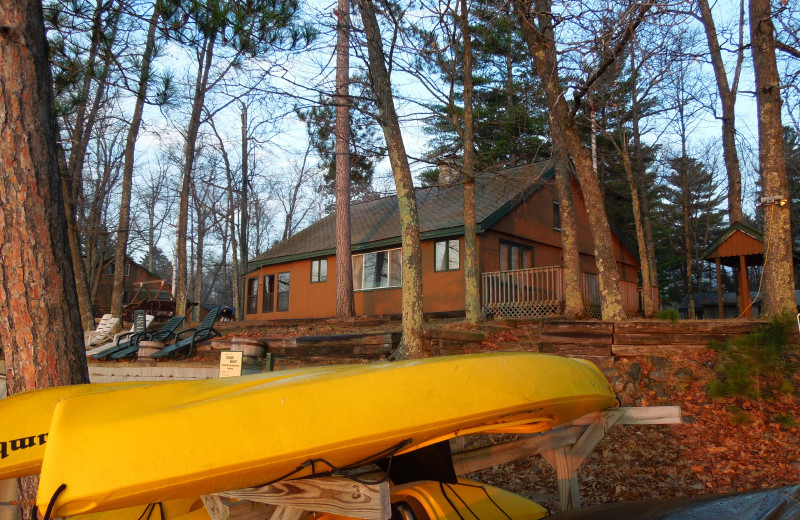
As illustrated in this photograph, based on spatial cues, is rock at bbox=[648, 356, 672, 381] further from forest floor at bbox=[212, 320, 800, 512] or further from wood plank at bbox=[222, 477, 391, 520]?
wood plank at bbox=[222, 477, 391, 520]

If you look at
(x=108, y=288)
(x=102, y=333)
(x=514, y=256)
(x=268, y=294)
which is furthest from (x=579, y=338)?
(x=108, y=288)

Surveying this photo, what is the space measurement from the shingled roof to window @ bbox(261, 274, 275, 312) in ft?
2.46

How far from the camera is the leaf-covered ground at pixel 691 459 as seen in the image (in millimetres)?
5977

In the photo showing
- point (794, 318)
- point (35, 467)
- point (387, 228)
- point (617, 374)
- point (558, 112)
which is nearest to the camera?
point (35, 467)

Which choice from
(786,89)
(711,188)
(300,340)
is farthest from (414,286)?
(711,188)

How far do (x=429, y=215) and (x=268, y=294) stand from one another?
912 centimetres

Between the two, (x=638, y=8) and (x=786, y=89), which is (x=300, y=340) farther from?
(x=786, y=89)

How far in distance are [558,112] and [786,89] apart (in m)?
4.36

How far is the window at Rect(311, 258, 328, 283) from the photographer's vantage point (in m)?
22.6

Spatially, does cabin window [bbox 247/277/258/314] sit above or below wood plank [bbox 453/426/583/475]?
above

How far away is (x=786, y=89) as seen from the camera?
11.2 meters

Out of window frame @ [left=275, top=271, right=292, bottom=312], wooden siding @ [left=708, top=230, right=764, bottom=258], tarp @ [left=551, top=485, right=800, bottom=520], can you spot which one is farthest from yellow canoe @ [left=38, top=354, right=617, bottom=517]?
window frame @ [left=275, top=271, right=292, bottom=312]

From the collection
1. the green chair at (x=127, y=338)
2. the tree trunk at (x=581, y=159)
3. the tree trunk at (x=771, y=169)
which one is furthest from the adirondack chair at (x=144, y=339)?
the tree trunk at (x=771, y=169)

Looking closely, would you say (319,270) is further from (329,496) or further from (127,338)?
(329,496)
